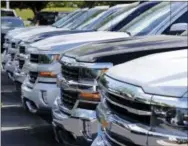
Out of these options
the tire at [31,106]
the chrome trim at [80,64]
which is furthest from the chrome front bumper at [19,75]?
the chrome trim at [80,64]

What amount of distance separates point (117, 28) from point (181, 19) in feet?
7.19

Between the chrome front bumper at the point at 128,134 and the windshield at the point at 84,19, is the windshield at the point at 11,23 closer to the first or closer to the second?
the windshield at the point at 84,19

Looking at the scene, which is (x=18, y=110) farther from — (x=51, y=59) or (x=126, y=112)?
(x=126, y=112)

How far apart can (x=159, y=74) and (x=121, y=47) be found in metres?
2.20

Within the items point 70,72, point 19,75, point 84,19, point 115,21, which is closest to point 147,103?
point 70,72

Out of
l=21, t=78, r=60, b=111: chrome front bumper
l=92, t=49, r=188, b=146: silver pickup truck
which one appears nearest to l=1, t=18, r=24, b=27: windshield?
l=21, t=78, r=60, b=111: chrome front bumper

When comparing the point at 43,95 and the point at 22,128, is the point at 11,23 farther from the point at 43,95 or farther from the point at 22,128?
the point at 43,95

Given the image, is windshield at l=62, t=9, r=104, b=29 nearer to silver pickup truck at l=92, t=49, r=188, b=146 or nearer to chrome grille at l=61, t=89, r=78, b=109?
chrome grille at l=61, t=89, r=78, b=109

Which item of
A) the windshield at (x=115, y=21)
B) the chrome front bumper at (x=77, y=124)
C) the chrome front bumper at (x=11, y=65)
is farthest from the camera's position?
the windshield at (x=115, y=21)

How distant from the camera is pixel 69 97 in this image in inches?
221

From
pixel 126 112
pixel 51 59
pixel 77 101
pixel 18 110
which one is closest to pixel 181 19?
pixel 51 59

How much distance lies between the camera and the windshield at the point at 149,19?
7.95 metres

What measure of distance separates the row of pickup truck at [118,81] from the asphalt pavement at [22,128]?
0.46 meters

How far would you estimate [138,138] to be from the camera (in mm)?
3387
